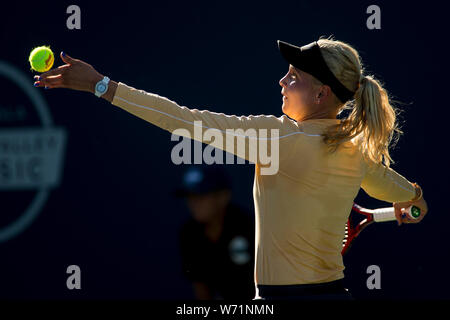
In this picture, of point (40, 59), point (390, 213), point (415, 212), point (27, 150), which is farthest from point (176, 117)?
point (27, 150)

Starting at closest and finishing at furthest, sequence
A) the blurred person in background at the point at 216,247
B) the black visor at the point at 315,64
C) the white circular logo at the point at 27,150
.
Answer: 1. the black visor at the point at 315,64
2. the blurred person in background at the point at 216,247
3. the white circular logo at the point at 27,150

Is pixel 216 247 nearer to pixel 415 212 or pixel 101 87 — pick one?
pixel 415 212

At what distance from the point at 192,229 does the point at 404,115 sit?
5.99ft

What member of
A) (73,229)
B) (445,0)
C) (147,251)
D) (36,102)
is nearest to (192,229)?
(147,251)

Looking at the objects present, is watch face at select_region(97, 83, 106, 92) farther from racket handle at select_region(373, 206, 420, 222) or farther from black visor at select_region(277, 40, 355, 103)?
racket handle at select_region(373, 206, 420, 222)

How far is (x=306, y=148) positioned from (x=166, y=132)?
244 cm

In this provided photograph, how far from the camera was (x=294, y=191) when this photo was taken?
81.0 inches

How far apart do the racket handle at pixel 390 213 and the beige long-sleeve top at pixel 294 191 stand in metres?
0.58

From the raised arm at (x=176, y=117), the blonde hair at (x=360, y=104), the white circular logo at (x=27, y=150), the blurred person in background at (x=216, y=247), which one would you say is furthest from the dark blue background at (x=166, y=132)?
the raised arm at (x=176, y=117)

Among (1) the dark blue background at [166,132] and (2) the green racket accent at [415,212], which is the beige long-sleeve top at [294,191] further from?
(1) the dark blue background at [166,132]

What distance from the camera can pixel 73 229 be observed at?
14.8ft

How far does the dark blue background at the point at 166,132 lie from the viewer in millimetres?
4234

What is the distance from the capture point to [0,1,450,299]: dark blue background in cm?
423

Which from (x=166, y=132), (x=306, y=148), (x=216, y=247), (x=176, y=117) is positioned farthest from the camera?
(x=166, y=132)
